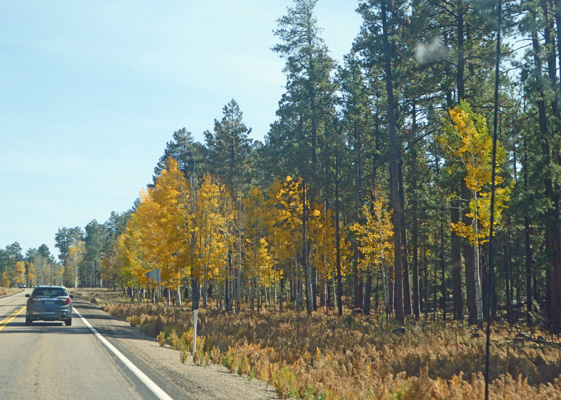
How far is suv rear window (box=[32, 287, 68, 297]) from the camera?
21.9 metres

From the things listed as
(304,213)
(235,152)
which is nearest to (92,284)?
(235,152)

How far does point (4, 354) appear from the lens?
492 inches

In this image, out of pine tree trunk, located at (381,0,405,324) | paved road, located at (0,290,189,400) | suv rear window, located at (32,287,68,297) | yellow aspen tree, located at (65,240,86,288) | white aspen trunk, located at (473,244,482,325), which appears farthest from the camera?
yellow aspen tree, located at (65,240,86,288)

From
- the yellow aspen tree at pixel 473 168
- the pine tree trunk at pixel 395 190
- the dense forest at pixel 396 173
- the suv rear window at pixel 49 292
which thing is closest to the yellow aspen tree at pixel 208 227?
the dense forest at pixel 396 173

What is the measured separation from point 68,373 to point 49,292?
1340 centimetres

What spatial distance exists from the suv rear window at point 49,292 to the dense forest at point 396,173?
48.6 ft

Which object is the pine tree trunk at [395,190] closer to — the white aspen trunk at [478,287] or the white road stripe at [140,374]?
the white aspen trunk at [478,287]

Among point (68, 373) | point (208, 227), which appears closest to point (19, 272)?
point (208, 227)

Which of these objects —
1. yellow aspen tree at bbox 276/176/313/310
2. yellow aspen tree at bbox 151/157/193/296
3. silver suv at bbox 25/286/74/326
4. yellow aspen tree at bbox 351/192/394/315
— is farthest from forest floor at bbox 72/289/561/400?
yellow aspen tree at bbox 151/157/193/296

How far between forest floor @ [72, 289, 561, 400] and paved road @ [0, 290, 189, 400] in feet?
6.83

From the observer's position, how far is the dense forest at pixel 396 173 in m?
A: 22.5

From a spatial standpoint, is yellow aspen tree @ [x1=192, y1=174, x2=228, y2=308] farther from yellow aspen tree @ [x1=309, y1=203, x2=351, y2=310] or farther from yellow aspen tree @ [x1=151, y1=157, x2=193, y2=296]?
yellow aspen tree @ [x1=309, y1=203, x2=351, y2=310]

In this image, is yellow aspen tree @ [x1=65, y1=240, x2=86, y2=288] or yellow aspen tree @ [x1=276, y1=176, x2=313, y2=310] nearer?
yellow aspen tree @ [x1=276, y1=176, x2=313, y2=310]

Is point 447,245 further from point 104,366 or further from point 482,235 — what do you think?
point 104,366
